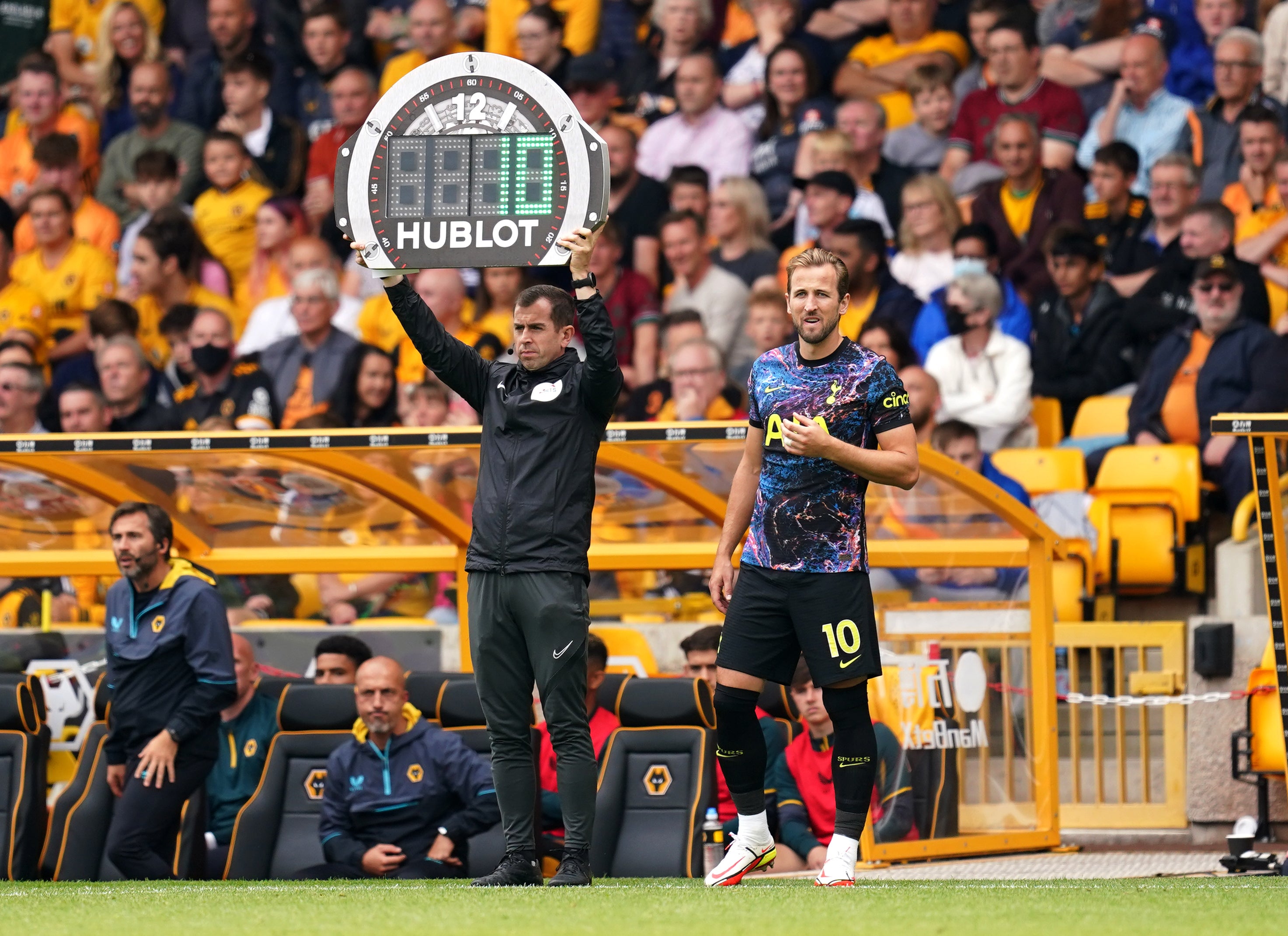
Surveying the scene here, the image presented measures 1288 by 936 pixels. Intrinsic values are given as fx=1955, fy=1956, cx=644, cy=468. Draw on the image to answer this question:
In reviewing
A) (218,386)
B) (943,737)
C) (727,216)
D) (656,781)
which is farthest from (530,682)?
(218,386)

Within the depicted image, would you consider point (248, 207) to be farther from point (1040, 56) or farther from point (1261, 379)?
point (1261, 379)

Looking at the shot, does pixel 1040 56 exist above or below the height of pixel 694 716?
above

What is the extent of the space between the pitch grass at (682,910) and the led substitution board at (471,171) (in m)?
2.18

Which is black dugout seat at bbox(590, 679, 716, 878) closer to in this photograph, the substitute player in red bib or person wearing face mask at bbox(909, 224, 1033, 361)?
the substitute player in red bib

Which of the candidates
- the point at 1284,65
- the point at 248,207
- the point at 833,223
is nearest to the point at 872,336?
the point at 833,223

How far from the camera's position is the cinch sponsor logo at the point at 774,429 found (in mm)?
6445

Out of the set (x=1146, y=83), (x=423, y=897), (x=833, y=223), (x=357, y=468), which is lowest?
(x=423, y=897)

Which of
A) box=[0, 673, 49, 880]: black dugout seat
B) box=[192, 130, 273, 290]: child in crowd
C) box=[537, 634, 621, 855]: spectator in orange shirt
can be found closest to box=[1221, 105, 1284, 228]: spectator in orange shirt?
box=[537, 634, 621, 855]: spectator in orange shirt

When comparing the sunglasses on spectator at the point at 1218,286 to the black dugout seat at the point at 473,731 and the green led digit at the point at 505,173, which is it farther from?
the green led digit at the point at 505,173

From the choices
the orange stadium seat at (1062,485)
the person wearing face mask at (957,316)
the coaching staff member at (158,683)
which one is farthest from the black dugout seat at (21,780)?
the person wearing face mask at (957,316)

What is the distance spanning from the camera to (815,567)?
645 centimetres

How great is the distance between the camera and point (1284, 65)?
1291 cm

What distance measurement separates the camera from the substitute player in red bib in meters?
6.44

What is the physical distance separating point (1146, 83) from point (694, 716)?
684 cm
